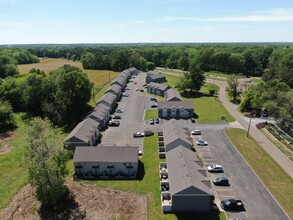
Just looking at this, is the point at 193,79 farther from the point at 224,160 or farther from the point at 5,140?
the point at 5,140

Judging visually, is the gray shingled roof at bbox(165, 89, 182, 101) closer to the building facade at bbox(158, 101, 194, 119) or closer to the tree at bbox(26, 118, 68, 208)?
the building facade at bbox(158, 101, 194, 119)

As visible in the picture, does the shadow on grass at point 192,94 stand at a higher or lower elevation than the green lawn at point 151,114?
lower

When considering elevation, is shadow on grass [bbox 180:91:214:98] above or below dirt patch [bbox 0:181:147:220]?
below

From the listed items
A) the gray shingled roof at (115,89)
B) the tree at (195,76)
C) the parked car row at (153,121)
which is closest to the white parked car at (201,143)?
the parked car row at (153,121)

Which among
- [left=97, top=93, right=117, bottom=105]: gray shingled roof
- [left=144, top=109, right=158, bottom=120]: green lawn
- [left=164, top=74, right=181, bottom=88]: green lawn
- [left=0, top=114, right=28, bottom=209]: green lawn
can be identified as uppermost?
[left=97, top=93, right=117, bottom=105]: gray shingled roof

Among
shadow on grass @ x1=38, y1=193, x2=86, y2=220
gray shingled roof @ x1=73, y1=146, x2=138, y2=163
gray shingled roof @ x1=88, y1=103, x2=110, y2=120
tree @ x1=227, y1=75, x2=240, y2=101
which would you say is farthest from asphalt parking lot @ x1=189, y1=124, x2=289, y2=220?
tree @ x1=227, y1=75, x2=240, y2=101

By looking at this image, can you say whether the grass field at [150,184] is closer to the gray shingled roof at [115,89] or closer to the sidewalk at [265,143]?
the sidewalk at [265,143]

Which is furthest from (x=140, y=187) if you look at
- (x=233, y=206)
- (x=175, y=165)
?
(x=233, y=206)
